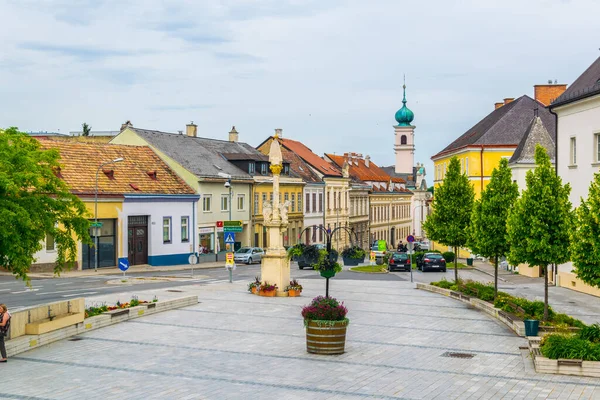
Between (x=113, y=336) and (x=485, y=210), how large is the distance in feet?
42.9

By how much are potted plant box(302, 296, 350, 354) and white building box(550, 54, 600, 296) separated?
18252mm

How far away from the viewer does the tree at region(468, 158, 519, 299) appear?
26.2m

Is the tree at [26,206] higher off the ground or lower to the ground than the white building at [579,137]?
lower

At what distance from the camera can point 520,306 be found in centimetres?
2380

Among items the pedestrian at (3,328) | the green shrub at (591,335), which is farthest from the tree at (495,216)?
the pedestrian at (3,328)

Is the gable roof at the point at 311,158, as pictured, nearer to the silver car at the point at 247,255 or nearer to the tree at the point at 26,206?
the silver car at the point at 247,255

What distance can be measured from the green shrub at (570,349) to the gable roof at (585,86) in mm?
17697

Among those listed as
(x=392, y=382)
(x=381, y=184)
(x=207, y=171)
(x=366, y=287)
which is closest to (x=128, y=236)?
(x=207, y=171)

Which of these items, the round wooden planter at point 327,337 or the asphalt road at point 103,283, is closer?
the round wooden planter at point 327,337

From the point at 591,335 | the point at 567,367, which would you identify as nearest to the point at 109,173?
the point at 591,335

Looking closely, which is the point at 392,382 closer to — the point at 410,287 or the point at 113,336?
the point at 113,336

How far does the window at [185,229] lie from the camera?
55.5 metres

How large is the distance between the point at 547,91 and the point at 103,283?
41543 millimetres

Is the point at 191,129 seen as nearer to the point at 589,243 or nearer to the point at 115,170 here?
the point at 115,170
